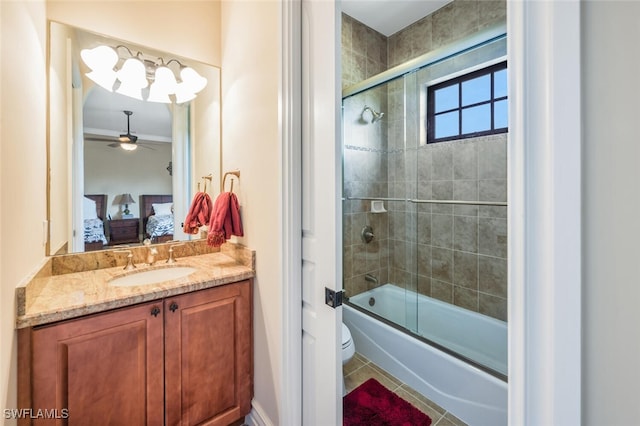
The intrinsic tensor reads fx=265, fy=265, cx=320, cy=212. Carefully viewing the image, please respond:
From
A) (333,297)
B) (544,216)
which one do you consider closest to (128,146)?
(333,297)

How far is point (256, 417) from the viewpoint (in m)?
1.41

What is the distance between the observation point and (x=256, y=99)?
55.4 inches

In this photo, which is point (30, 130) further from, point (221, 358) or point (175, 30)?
point (221, 358)

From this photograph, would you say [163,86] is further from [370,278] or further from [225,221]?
[370,278]

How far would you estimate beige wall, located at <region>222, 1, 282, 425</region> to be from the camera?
1253mm

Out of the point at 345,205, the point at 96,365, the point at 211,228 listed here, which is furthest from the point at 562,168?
the point at 345,205

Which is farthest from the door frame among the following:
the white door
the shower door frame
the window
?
the window

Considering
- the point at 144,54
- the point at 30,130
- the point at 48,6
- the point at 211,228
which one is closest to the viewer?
the point at 30,130

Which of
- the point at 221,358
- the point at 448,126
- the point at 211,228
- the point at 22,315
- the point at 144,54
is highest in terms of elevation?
the point at 144,54

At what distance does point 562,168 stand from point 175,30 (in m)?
2.14

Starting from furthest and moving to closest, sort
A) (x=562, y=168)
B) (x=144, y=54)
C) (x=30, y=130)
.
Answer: (x=144, y=54)
(x=30, y=130)
(x=562, y=168)

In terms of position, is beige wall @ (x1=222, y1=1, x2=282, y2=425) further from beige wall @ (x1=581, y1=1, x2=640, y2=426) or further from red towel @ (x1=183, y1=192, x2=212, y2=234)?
beige wall @ (x1=581, y1=1, x2=640, y2=426)

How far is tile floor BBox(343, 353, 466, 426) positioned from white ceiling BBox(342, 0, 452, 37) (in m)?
2.91

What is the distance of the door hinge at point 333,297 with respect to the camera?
101cm
